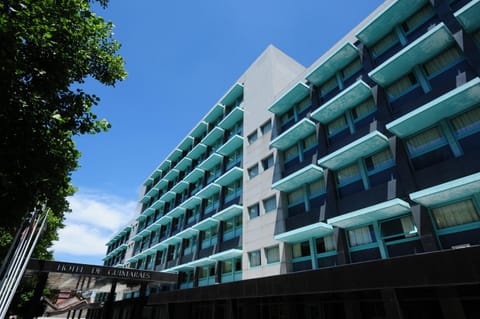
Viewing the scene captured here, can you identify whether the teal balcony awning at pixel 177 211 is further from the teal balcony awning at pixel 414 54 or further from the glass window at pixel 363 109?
the teal balcony awning at pixel 414 54

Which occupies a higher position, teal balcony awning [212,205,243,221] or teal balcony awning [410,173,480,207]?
teal balcony awning [212,205,243,221]

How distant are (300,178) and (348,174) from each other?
3.18 meters

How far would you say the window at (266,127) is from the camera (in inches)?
963

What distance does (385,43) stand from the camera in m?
17.6

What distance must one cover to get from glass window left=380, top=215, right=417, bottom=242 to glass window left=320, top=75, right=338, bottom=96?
421 inches

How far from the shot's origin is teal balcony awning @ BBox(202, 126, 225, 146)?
32156 millimetres

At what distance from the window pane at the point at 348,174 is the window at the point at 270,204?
5536 mm

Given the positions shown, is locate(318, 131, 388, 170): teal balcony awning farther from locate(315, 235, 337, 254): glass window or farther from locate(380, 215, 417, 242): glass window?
locate(315, 235, 337, 254): glass window

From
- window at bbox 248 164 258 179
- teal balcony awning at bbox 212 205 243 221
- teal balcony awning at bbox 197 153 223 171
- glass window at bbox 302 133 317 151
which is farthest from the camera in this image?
teal balcony awning at bbox 197 153 223 171

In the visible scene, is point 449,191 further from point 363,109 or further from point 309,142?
point 309,142

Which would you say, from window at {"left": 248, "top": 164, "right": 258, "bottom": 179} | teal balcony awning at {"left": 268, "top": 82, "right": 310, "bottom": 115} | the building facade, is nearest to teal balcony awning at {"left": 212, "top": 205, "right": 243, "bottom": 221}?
the building facade

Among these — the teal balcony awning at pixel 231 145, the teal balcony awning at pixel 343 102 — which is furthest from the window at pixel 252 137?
the teal balcony awning at pixel 343 102

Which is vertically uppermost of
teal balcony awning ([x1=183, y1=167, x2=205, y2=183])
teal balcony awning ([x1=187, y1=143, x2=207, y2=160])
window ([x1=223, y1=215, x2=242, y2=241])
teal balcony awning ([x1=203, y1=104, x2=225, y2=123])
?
teal balcony awning ([x1=203, y1=104, x2=225, y2=123])

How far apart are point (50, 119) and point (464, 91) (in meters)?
16.7
